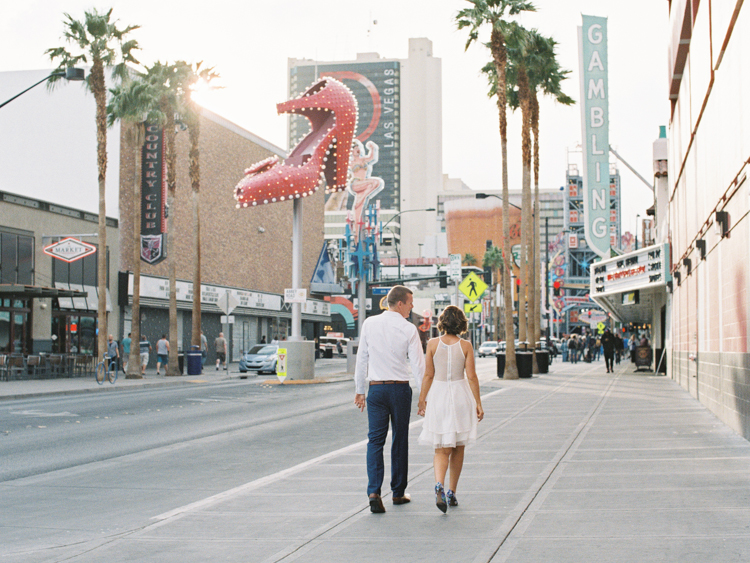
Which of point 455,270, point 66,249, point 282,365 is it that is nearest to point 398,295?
point 282,365

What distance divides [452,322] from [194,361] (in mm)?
30564

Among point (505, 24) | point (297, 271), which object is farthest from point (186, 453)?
point (505, 24)

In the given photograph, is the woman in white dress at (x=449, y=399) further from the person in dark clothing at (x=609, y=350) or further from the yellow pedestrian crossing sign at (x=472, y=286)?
the person in dark clothing at (x=609, y=350)

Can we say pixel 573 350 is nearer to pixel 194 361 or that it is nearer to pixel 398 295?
pixel 194 361

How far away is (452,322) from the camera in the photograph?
7.21 metres

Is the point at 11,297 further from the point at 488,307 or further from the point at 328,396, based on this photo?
the point at 488,307

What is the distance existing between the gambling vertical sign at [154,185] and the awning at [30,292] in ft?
25.4

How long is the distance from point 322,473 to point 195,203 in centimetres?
2843

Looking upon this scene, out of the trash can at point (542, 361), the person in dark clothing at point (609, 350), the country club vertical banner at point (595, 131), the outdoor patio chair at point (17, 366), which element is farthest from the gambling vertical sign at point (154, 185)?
the country club vertical banner at point (595, 131)

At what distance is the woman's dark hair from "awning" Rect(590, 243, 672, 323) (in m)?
22.0

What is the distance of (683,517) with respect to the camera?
6.48 meters

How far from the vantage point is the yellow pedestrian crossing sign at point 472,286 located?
30047mm

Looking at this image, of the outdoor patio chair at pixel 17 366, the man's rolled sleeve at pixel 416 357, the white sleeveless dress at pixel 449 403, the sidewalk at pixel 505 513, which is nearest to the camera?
the sidewalk at pixel 505 513

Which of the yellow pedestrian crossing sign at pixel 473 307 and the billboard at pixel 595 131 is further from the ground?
the billboard at pixel 595 131
